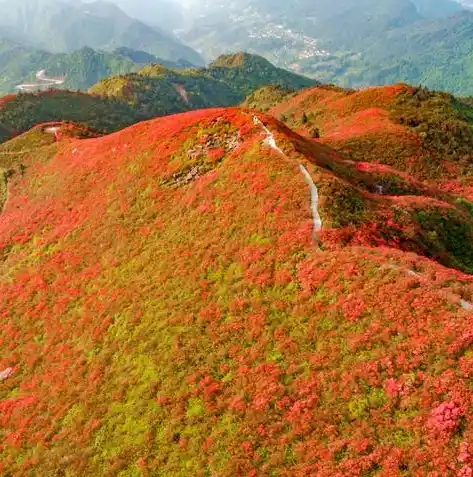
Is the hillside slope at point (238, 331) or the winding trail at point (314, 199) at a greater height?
the winding trail at point (314, 199)

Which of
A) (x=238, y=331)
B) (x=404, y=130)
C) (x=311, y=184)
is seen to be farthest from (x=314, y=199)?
(x=404, y=130)

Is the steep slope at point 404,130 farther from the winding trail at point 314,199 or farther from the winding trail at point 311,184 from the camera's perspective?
the winding trail at point 314,199

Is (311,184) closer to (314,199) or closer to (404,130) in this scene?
(314,199)

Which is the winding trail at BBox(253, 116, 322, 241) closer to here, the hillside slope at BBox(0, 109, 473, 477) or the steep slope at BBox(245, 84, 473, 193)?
the hillside slope at BBox(0, 109, 473, 477)

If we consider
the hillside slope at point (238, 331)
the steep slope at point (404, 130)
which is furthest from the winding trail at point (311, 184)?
the steep slope at point (404, 130)

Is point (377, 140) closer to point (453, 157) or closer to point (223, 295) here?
point (453, 157)

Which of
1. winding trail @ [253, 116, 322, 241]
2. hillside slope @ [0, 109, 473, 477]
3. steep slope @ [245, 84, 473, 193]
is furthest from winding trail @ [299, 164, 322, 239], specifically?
steep slope @ [245, 84, 473, 193]
